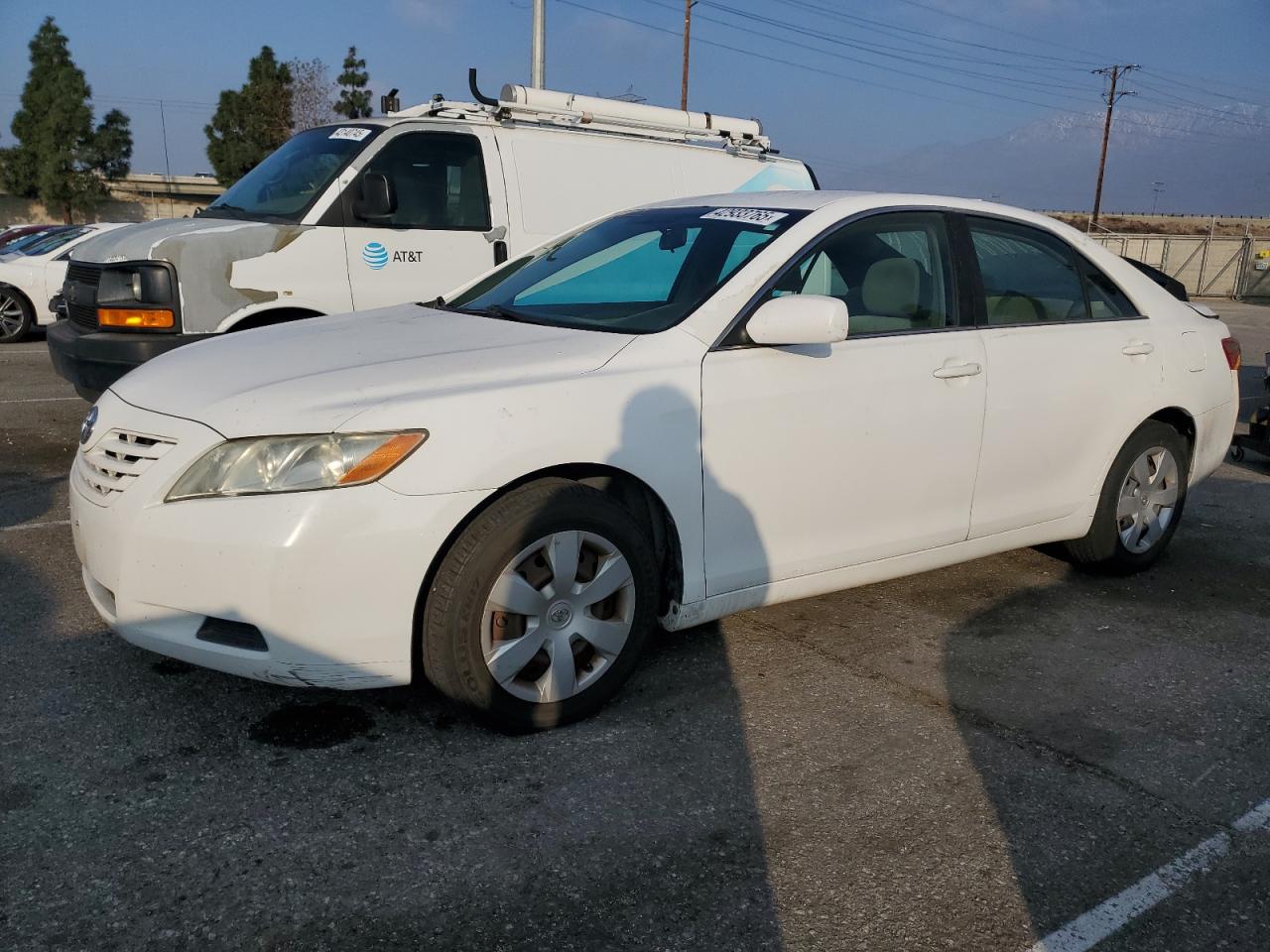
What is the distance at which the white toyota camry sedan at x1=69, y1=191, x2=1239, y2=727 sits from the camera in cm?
285

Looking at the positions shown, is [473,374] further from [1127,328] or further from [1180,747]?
[1127,328]

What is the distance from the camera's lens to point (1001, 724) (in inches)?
133

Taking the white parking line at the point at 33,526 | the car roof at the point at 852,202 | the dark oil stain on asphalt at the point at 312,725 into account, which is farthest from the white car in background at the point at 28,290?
the dark oil stain on asphalt at the point at 312,725

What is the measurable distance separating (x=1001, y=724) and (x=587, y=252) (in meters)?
2.32

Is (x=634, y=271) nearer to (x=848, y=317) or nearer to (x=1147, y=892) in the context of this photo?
(x=848, y=317)

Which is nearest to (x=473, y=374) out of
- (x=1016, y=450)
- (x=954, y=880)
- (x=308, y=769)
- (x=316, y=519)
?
(x=316, y=519)

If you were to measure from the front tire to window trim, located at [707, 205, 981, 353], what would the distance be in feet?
2.40

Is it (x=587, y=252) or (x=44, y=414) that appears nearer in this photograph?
(x=587, y=252)

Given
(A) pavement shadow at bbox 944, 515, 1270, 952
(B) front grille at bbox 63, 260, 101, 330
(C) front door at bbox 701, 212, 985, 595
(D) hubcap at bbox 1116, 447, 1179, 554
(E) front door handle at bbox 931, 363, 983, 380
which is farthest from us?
(B) front grille at bbox 63, 260, 101, 330

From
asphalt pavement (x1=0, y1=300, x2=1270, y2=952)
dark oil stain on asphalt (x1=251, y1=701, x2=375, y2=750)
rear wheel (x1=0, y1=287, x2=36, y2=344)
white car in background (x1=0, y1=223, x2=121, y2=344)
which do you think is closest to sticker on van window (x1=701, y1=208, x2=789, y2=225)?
asphalt pavement (x1=0, y1=300, x2=1270, y2=952)

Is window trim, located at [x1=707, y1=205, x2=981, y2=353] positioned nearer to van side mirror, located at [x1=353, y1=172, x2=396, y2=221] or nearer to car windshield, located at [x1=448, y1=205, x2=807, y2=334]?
car windshield, located at [x1=448, y1=205, x2=807, y2=334]

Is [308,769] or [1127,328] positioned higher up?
[1127,328]

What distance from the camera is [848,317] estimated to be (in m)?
3.54

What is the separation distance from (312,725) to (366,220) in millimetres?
3878
